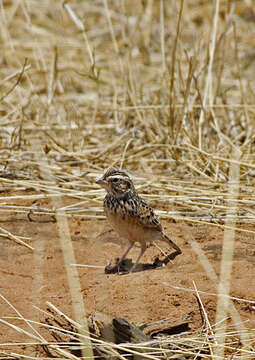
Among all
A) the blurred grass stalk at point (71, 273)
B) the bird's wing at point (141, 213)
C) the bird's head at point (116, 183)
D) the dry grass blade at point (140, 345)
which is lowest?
the dry grass blade at point (140, 345)

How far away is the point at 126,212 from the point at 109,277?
492 millimetres

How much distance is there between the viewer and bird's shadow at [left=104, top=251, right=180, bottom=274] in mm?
4508

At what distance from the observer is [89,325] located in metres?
3.67

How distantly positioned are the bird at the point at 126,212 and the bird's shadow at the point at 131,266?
0.03 metres

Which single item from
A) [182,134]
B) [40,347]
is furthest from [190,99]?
[40,347]

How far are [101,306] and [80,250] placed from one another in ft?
3.44

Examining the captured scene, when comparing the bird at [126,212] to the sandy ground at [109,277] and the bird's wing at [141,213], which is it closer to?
the bird's wing at [141,213]

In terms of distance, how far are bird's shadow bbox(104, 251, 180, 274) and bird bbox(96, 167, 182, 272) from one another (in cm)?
3

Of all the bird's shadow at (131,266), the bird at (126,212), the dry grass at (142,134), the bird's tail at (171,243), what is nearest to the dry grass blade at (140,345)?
the bird's shadow at (131,266)

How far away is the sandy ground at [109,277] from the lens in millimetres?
3883

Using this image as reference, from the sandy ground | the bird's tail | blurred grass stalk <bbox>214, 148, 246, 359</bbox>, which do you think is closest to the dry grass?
Answer: blurred grass stalk <bbox>214, 148, 246, 359</bbox>

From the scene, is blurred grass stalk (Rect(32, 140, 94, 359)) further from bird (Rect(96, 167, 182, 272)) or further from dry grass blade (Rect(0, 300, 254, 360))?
bird (Rect(96, 167, 182, 272))

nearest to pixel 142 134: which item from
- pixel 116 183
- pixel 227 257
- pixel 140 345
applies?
pixel 116 183

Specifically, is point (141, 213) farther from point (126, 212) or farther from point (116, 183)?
point (116, 183)
